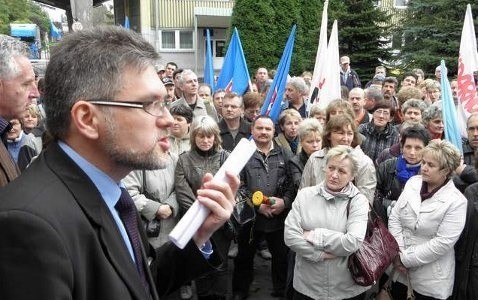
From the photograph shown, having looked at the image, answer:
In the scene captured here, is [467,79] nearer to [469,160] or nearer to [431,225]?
[469,160]

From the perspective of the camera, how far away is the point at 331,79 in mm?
7031

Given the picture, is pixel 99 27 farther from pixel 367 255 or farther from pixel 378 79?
pixel 378 79

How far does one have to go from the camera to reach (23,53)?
2635mm

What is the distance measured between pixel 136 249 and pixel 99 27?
668mm

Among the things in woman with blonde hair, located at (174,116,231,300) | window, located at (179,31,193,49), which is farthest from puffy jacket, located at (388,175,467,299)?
window, located at (179,31,193,49)

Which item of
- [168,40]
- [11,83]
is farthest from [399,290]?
[168,40]

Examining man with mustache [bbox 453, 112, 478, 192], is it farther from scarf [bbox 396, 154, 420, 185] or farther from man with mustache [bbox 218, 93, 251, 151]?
man with mustache [bbox 218, 93, 251, 151]

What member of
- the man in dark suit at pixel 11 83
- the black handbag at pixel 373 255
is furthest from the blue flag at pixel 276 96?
the man in dark suit at pixel 11 83

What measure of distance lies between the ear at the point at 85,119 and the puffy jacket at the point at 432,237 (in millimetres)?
3089

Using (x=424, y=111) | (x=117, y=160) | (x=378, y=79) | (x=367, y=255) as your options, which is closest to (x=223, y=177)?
(x=117, y=160)

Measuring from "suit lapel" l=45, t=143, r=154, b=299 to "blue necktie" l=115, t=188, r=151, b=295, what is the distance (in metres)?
0.13

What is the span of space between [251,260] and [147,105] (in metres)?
3.84

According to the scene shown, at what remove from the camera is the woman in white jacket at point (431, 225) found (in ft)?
12.1

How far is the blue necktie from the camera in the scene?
1.45 m
